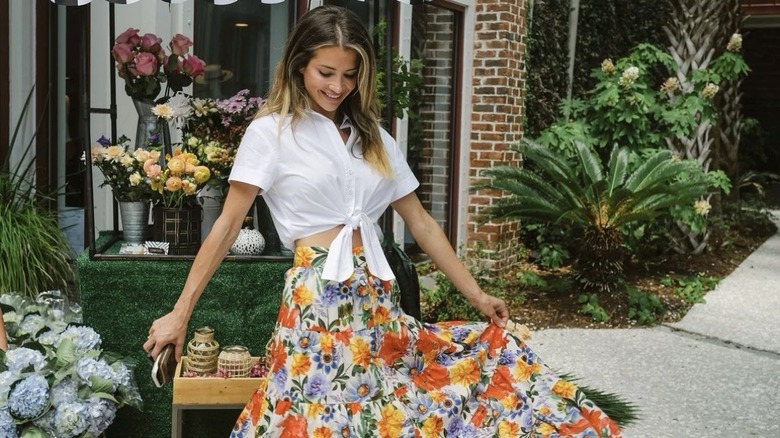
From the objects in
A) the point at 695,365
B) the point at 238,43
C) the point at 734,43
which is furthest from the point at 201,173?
the point at 734,43

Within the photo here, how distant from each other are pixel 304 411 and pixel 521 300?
15.7ft

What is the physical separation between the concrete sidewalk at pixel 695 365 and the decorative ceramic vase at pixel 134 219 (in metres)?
2.41

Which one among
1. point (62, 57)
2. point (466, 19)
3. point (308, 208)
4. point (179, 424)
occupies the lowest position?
point (179, 424)

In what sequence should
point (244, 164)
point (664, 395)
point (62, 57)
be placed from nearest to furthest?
point (244, 164) → point (664, 395) → point (62, 57)

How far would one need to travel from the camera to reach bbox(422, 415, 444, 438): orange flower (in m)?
2.66

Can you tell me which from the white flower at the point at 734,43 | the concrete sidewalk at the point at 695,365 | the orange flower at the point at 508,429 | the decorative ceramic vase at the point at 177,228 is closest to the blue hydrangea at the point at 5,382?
the decorative ceramic vase at the point at 177,228

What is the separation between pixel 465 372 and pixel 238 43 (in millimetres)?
4319

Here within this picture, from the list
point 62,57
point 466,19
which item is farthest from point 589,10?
point 62,57

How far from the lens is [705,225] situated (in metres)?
8.60

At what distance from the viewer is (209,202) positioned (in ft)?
13.1

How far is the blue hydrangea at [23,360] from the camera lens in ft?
9.98

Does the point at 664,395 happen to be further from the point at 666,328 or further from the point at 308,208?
the point at 308,208

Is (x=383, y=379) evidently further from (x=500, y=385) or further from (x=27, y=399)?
(x=27, y=399)

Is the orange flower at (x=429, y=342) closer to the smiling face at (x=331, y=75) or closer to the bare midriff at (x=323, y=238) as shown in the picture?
the bare midriff at (x=323, y=238)
